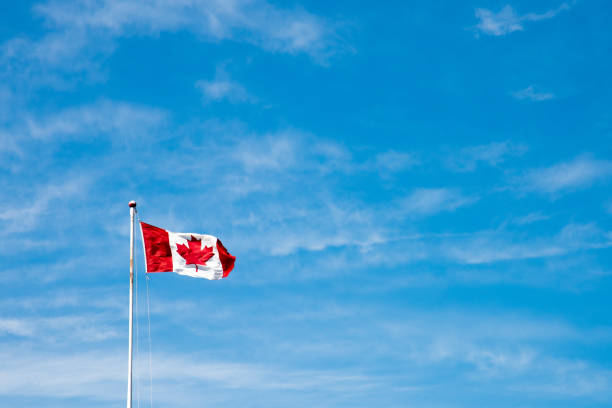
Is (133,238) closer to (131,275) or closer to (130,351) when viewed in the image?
(131,275)

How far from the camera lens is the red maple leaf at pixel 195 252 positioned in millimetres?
56656

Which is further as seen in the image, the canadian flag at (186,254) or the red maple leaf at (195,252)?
the red maple leaf at (195,252)

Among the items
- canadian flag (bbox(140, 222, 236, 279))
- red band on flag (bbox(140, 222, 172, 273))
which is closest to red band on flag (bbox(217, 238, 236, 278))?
canadian flag (bbox(140, 222, 236, 279))

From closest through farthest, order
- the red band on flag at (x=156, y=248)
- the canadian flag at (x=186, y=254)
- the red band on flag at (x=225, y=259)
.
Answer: the red band on flag at (x=156, y=248) → the canadian flag at (x=186, y=254) → the red band on flag at (x=225, y=259)

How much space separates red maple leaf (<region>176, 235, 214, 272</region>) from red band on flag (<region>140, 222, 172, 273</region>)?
1063mm

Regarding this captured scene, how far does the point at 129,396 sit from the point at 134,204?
1351 centimetres

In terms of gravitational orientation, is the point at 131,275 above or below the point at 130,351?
above

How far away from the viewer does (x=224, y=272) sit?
58.8 meters

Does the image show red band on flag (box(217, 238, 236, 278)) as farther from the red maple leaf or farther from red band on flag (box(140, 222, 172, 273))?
red band on flag (box(140, 222, 172, 273))

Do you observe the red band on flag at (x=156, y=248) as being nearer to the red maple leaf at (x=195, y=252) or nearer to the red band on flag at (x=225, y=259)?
the red maple leaf at (x=195, y=252)

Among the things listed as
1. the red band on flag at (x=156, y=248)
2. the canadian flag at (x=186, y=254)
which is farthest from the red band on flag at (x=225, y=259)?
the red band on flag at (x=156, y=248)

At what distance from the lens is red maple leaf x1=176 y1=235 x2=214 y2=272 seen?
56.7m

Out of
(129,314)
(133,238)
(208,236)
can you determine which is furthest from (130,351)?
(208,236)

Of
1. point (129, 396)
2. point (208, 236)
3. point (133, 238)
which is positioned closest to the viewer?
point (129, 396)
